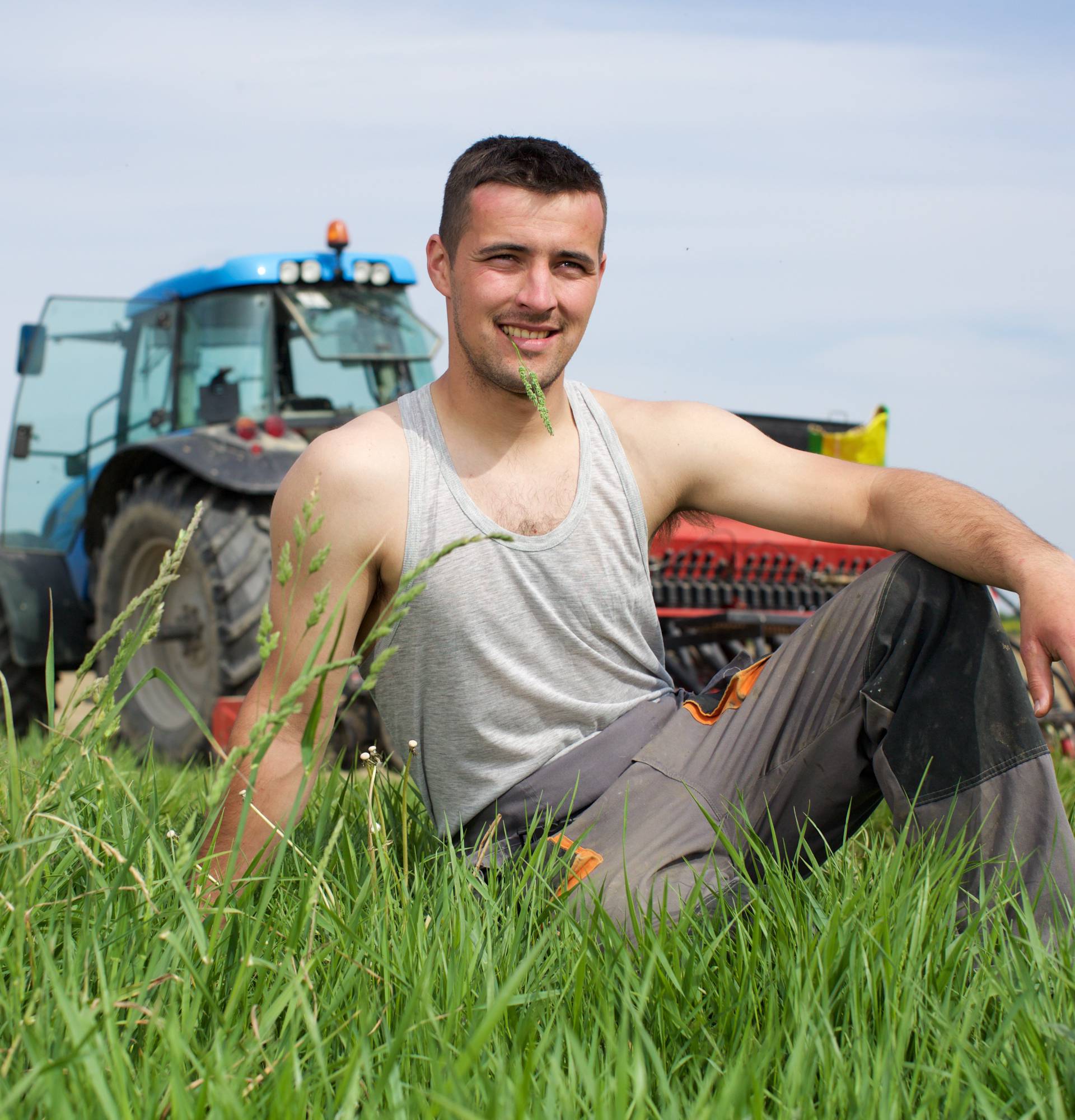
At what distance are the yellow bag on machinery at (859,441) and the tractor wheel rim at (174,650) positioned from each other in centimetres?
311

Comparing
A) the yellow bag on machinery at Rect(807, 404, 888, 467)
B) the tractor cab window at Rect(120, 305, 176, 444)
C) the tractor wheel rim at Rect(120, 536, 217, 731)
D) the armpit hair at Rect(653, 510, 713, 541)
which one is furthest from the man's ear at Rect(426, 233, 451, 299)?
the yellow bag on machinery at Rect(807, 404, 888, 467)

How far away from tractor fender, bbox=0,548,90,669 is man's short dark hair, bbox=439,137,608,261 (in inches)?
178

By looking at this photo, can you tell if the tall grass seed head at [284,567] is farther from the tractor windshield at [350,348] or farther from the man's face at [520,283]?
the tractor windshield at [350,348]

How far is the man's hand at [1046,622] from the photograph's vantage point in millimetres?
1968

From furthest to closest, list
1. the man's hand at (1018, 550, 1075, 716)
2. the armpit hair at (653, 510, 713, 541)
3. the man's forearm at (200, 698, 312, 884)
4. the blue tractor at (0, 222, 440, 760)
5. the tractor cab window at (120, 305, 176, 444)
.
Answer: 1. the tractor cab window at (120, 305, 176, 444)
2. the blue tractor at (0, 222, 440, 760)
3. the armpit hair at (653, 510, 713, 541)
4. the man's forearm at (200, 698, 312, 884)
5. the man's hand at (1018, 550, 1075, 716)

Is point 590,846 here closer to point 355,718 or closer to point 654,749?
point 654,749

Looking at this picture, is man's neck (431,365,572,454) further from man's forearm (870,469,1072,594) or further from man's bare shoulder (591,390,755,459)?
man's forearm (870,469,1072,594)

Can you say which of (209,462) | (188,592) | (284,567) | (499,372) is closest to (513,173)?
(499,372)

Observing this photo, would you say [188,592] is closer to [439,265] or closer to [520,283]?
[439,265]

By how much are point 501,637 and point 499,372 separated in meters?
0.53

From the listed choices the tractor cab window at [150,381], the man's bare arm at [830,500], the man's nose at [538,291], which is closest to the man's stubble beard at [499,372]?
the man's nose at [538,291]

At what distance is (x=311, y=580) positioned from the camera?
2332 millimetres

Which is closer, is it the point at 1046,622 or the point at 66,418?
the point at 1046,622

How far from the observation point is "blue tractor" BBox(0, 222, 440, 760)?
5.30m
